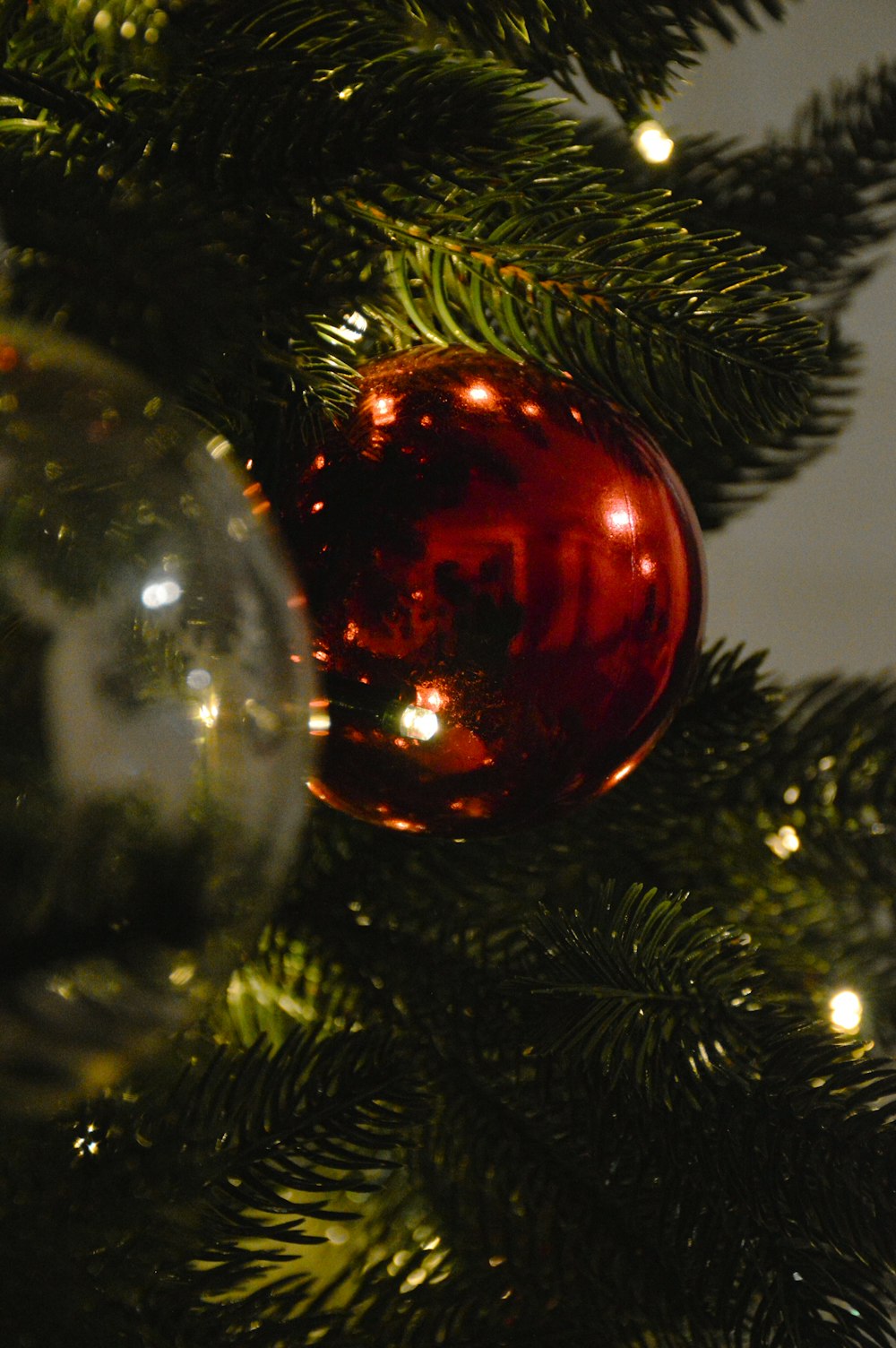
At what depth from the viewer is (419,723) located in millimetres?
253

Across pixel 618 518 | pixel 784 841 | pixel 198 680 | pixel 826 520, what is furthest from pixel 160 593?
pixel 826 520

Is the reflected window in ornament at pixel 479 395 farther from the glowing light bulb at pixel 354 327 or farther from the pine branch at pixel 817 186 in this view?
the pine branch at pixel 817 186

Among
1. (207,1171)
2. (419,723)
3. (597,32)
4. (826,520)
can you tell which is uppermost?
(826,520)

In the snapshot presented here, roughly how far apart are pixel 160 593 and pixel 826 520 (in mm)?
782

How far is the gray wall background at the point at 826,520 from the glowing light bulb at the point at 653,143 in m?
0.47

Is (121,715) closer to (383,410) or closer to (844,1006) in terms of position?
(383,410)

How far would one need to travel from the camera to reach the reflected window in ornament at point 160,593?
176 mm

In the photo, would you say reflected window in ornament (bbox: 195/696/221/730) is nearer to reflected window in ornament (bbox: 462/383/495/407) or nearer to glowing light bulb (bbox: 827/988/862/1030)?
reflected window in ornament (bbox: 462/383/495/407)

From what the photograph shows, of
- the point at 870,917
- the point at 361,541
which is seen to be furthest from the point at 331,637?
the point at 870,917

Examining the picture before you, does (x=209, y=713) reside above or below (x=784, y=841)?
below

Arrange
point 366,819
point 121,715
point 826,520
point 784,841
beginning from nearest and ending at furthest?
1. point 121,715
2. point 366,819
3. point 784,841
4. point 826,520

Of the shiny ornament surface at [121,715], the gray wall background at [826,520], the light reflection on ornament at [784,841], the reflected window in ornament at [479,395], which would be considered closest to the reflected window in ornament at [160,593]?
the shiny ornament surface at [121,715]

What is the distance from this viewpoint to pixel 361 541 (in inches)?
9.7

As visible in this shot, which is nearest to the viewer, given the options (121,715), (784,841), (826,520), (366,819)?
(121,715)
